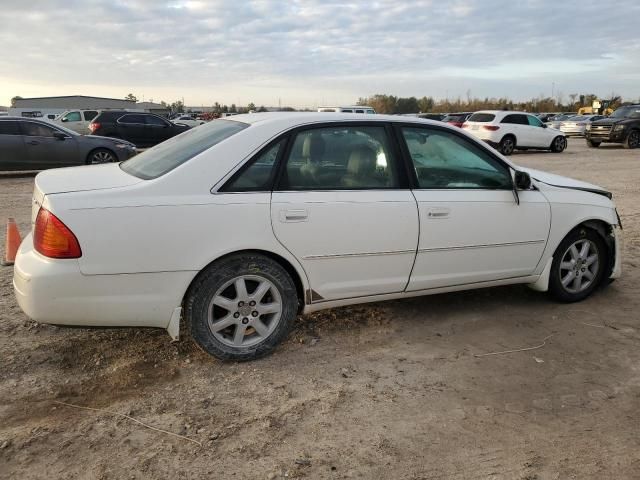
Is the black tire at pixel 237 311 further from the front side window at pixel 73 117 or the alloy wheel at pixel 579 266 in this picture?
the front side window at pixel 73 117

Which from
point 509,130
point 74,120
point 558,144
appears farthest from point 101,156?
point 558,144

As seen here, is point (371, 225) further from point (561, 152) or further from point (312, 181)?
point (561, 152)

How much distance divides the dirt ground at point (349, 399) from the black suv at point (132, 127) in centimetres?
1561

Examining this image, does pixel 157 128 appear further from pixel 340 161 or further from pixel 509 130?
pixel 340 161

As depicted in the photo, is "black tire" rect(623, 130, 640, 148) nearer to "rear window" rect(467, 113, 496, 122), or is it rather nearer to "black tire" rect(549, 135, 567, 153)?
"black tire" rect(549, 135, 567, 153)

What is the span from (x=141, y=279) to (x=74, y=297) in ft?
1.23

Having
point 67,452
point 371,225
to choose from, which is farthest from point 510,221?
point 67,452

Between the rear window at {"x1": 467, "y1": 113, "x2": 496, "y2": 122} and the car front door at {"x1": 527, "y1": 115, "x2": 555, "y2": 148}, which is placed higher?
the rear window at {"x1": 467, "y1": 113, "x2": 496, "y2": 122}

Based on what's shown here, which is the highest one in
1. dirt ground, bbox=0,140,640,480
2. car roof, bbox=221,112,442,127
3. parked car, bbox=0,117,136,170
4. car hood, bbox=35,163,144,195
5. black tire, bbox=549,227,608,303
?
car roof, bbox=221,112,442,127

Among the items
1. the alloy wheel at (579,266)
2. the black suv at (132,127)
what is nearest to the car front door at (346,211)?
the alloy wheel at (579,266)

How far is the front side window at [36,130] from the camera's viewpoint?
12875mm

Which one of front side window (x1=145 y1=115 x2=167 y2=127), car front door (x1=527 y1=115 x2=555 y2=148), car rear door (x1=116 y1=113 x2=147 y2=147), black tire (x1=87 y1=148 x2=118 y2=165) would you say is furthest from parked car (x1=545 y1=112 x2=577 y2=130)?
black tire (x1=87 y1=148 x2=118 y2=165)

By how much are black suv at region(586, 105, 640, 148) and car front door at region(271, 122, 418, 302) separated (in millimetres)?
22630

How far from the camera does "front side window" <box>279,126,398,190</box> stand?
11.8 ft
